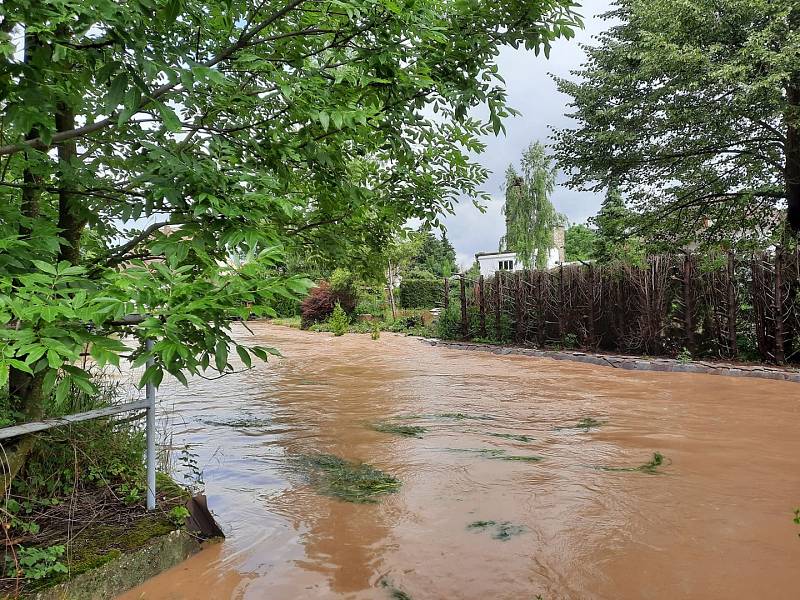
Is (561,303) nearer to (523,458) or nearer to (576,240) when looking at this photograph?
(523,458)

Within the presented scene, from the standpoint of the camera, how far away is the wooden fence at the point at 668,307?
9781 mm

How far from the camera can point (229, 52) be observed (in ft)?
8.58

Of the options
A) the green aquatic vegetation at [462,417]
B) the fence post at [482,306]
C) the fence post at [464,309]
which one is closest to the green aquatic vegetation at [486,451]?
the green aquatic vegetation at [462,417]

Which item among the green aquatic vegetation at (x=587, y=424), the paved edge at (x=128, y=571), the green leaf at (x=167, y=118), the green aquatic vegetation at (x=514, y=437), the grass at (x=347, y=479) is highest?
the green leaf at (x=167, y=118)

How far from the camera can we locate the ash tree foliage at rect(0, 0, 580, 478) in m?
1.91

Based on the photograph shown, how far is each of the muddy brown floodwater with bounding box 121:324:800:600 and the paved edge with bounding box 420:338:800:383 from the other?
0.98 metres

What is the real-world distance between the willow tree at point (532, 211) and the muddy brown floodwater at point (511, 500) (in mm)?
21314

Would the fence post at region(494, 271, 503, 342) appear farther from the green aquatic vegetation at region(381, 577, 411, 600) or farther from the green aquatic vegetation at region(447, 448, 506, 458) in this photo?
the green aquatic vegetation at region(381, 577, 411, 600)

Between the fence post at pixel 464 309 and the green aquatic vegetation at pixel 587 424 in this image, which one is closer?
the green aquatic vegetation at pixel 587 424

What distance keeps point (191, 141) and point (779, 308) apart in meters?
10.3

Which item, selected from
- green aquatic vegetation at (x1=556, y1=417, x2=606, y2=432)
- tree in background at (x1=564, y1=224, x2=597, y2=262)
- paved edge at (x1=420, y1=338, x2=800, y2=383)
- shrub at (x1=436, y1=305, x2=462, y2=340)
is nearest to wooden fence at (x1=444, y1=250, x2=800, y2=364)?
paved edge at (x1=420, y1=338, x2=800, y2=383)

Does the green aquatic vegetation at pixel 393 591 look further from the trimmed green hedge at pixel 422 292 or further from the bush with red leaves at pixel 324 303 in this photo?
the trimmed green hedge at pixel 422 292

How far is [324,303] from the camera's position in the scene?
83.1ft

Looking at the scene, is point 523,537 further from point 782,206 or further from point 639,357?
point 782,206
